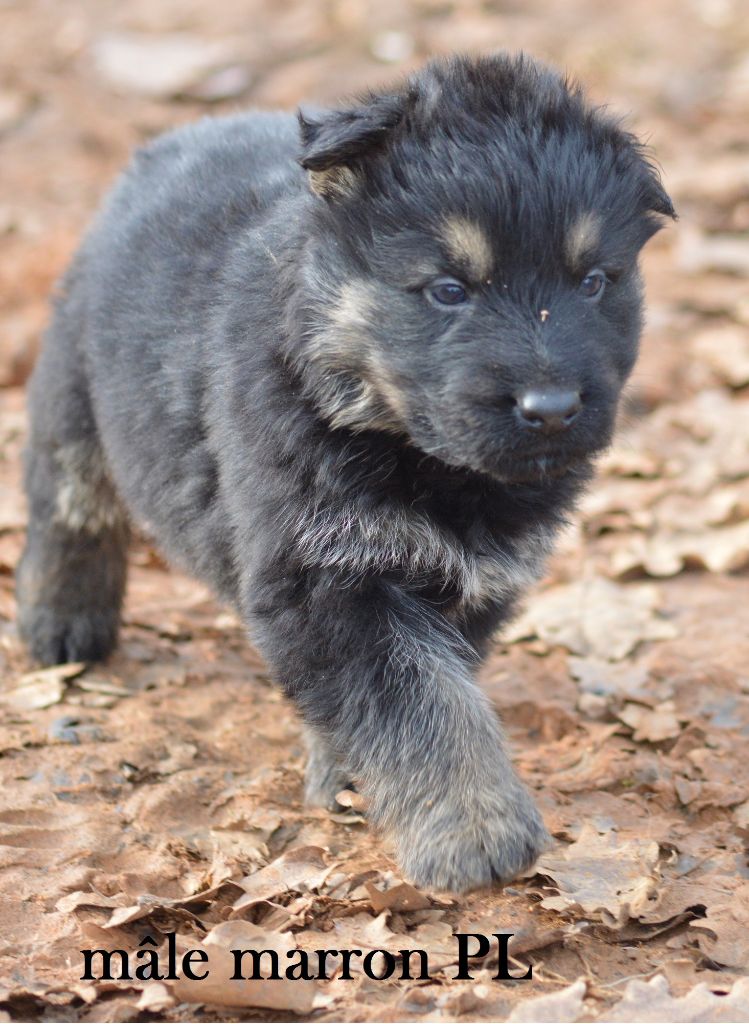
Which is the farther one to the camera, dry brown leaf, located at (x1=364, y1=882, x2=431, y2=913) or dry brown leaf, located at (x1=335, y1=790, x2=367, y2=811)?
dry brown leaf, located at (x1=335, y1=790, x2=367, y2=811)

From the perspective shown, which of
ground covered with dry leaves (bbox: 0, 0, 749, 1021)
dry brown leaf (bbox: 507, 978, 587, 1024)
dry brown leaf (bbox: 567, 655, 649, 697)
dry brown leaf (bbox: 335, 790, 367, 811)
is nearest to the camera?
dry brown leaf (bbox: 507, 978, 587, 1024)

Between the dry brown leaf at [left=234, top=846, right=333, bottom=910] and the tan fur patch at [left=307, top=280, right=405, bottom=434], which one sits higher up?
the tan fur patch at [left=307, top=280, right=405, bottom=434]

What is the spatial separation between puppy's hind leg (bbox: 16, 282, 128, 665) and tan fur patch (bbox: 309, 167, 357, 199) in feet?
5.08

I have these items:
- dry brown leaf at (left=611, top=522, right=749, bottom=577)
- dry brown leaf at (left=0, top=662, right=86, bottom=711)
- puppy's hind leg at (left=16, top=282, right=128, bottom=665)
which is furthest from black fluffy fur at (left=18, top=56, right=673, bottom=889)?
dry brown leaf at (left=611, top=522, right=749, bottom=577)

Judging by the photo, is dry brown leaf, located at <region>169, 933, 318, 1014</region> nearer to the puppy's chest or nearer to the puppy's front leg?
the puppy's front leg

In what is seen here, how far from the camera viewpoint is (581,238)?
3568mm

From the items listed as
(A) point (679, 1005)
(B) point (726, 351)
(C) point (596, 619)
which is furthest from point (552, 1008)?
(B) point (726, 351)

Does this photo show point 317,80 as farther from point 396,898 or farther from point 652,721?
point 396,898

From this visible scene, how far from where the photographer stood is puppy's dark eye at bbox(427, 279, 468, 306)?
11.6 ft

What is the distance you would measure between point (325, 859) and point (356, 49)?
924cm

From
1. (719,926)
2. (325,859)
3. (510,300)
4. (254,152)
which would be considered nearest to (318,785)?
(325,859)

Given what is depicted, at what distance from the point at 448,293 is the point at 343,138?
0.52 meters

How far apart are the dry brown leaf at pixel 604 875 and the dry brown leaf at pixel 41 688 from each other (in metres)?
2.03

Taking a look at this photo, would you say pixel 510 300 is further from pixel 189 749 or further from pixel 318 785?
pixel 189 749
